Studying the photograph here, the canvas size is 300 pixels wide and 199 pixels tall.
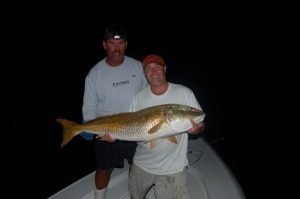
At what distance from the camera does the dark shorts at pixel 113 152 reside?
4.54 metres

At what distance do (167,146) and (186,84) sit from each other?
59.8ft

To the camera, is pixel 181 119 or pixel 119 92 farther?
pixel 119 92

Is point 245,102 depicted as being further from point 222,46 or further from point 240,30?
point 240,30

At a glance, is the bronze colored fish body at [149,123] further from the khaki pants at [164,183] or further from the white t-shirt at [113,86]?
the khaki pants at [164,183]

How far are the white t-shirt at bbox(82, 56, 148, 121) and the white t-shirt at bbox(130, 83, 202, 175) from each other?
1.21ft

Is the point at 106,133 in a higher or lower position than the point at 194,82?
higher

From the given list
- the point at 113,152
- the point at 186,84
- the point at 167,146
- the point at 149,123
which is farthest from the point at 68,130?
the point at 186,84

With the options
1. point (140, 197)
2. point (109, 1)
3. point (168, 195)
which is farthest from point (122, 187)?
point (109, 1)

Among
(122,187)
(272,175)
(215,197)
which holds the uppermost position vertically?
(215,197)

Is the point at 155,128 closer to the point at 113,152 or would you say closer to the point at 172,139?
the point at 172,139

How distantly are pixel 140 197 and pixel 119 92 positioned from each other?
148 cm

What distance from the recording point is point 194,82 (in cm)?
2228

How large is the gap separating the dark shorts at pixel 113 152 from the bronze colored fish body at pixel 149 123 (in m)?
0.61

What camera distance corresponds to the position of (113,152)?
4.55 m
